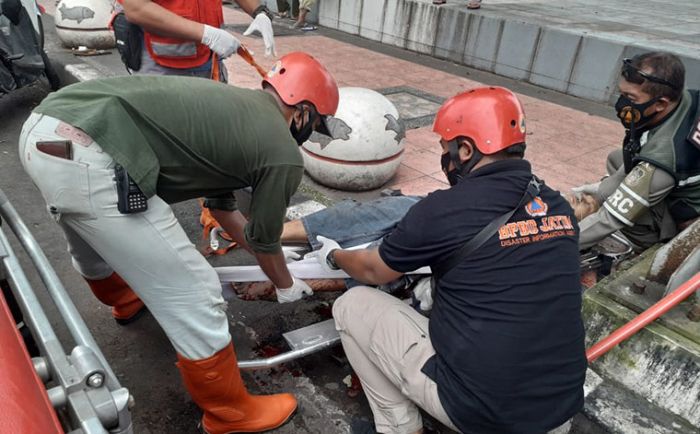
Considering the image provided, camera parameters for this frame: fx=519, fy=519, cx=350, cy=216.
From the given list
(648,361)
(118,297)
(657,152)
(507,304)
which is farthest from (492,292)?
(118,297)

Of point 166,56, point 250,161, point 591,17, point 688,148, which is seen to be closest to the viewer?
point 250,161

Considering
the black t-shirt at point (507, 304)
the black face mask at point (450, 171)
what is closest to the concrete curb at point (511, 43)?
the black face mask at point (450, 171)

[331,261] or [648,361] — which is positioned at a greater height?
[331,261]

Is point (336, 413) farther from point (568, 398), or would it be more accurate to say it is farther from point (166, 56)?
point (166, 56)

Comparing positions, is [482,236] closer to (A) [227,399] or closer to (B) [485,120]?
(B) [485,120]

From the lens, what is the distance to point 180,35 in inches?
120

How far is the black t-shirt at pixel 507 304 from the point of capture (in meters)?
1.88

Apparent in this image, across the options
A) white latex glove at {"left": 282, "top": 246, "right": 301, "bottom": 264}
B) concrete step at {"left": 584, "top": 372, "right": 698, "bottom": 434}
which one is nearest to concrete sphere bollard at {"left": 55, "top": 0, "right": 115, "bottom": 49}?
white latex glove at {"left": 282, "top": 246, "right": 301, "bottom": 264}

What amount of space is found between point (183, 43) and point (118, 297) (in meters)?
1.57

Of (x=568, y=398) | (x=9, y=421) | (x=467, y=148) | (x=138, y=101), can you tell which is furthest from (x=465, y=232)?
(x=9, y=421)

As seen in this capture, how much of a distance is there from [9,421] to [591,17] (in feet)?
34.5

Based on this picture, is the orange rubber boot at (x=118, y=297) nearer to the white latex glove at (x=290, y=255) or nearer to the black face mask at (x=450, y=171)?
the white latex glove at (x=290, y=255)

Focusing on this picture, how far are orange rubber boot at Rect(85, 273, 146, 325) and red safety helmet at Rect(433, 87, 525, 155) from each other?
6.06ft

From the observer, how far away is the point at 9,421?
884 mm
